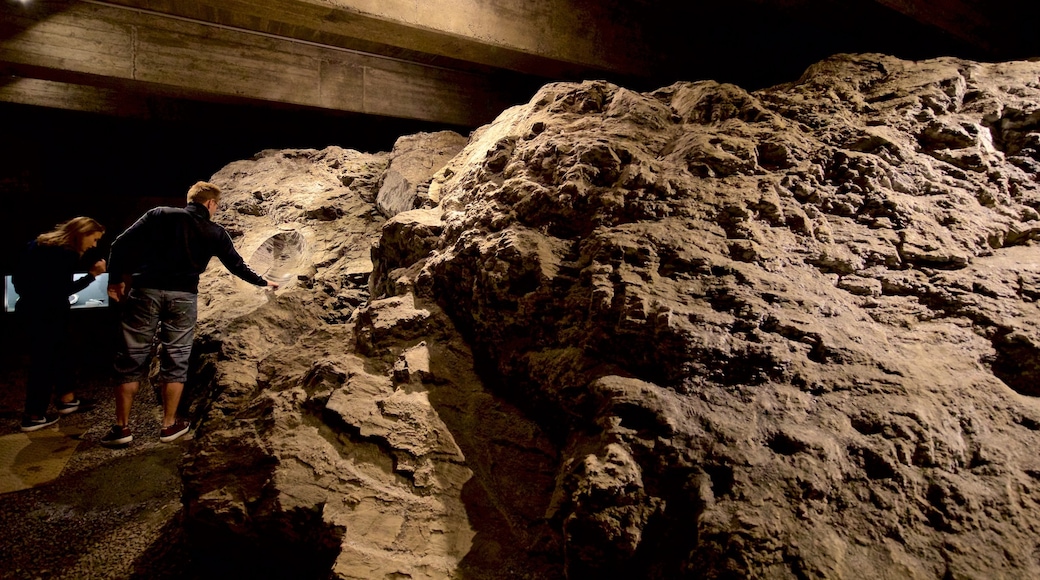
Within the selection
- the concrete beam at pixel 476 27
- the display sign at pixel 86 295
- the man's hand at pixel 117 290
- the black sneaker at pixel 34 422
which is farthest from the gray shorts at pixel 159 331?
the concrete beam at pixel 476 27

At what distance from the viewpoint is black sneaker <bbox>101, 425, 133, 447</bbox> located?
3307mm

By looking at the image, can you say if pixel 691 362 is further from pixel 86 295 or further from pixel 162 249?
pixel 86 295

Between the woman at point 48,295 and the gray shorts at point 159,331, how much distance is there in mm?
1233

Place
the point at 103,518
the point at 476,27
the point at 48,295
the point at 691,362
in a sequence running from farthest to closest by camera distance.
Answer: the point at 476,27 < the point at 48,295 < the point at 103,518 < the point at 691,362

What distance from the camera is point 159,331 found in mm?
3264

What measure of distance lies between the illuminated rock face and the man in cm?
51

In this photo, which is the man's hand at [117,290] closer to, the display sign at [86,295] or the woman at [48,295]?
the woman at [48,295]

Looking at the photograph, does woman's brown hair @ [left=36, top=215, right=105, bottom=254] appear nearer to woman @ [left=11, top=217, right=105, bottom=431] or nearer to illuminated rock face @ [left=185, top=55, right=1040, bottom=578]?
woman @ [left=11, top=217, right=105, bottom=431]

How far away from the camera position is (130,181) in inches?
237

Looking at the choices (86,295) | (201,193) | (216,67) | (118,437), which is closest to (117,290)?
(201,193)

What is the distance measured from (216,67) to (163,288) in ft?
9.39

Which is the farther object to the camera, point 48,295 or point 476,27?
point 476,27

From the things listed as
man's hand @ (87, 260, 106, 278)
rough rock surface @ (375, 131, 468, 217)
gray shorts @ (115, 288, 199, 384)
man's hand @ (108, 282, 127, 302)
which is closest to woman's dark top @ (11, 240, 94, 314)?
man's hand @ (87, 260, 106, 278)

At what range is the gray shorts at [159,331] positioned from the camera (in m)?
3.14
